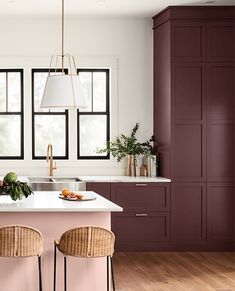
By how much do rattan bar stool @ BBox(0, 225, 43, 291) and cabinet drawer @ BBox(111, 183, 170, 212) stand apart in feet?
10.3

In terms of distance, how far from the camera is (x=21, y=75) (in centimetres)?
844

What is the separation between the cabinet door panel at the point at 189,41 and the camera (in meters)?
7.80

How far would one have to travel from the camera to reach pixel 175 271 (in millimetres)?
6582

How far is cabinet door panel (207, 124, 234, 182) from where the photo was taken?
7793 mm

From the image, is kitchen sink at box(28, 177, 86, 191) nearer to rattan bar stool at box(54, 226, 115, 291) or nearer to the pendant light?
the pendant light

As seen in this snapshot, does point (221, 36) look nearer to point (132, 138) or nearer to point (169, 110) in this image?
point (169, 110)

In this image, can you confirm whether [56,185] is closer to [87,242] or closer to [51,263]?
[51,263]

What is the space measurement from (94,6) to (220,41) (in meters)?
1.59

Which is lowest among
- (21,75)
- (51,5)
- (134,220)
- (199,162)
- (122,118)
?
(134,220)

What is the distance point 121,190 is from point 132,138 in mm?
882

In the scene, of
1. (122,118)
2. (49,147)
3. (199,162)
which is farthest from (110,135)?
(199,162)

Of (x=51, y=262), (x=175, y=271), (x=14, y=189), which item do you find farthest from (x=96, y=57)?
(x=51, y=262)

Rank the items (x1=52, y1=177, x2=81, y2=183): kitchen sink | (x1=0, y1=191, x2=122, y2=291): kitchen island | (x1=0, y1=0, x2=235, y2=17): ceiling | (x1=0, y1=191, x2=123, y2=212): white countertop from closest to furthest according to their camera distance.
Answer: (x1=0, y1=191, x2=123, y2=212): white countertop < (x1=0, y1=191, x2=122, y2=291): kitchen island < (x1=0, y1=0, x2=235, y2=17): ceiling < (x1=52, y1=177, x2=81, y2=183): kitchen sink

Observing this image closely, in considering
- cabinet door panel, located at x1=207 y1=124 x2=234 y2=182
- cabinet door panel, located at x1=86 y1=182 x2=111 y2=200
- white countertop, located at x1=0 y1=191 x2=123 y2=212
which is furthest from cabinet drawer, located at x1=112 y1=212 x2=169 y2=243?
white countertop, located at x1=0 y1=191 x2=123 y2=212
